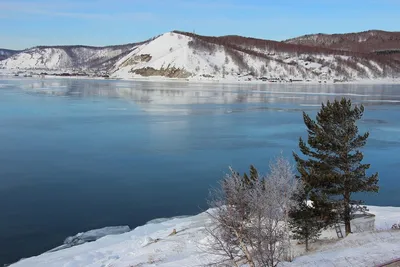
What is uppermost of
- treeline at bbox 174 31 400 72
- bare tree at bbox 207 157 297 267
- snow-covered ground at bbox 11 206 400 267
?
treeline at bbox 174 31 400 72

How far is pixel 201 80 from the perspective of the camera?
128 metres

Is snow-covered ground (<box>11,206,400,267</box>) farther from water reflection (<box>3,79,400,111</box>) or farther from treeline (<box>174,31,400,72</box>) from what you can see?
treeline (<box>174,31,400,72</box>)

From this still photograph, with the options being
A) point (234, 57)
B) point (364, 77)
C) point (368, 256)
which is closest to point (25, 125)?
point (368, 256)

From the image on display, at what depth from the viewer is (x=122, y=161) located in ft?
74.6

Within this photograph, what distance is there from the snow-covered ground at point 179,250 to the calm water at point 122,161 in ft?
3.12

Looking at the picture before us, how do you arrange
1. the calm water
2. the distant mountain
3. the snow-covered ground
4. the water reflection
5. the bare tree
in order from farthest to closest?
the distant mountain
the water reflection
the calm water
the snow-covered ground
the bare tree

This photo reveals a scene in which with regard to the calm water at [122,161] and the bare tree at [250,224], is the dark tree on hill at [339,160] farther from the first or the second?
the calm water at [122,161]

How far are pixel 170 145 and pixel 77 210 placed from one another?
36.7 feet

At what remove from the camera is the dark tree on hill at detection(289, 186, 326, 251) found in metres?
13.1

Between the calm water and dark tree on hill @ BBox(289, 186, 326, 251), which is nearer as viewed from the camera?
dark tree on hill @ BBox(289, 186, 326, 251)

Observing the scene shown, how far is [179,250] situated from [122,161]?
10023 millimetres

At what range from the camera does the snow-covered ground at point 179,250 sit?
10500mm

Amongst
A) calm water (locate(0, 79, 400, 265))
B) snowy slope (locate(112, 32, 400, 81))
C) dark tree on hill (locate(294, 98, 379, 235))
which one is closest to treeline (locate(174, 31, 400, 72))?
snowy slope (locate(112, 32, 400, 81))

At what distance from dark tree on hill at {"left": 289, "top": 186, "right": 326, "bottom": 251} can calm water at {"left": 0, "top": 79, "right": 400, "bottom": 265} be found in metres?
4.47
